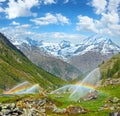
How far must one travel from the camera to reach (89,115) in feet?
304

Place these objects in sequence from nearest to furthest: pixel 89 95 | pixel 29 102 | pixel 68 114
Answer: pixel 68 114
pixel 29 102
pixel 89 95

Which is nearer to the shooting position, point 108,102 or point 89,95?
point 108,102

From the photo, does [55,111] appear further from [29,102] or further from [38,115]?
[38,115]

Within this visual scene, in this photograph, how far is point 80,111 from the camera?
99375 millimetres

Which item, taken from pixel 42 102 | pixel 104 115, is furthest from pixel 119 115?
pixel 42 102

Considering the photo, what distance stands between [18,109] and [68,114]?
104 feet

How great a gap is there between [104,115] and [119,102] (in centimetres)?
3811

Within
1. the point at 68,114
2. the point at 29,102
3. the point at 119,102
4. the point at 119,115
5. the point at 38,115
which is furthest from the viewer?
the point at 119,102

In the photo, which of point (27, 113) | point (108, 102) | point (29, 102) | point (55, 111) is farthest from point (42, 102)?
point (27, 113)

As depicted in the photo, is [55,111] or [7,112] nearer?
[7,112]

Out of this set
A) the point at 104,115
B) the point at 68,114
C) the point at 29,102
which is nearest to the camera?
the point at 104,115

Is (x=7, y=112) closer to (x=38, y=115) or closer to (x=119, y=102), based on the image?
(x=38, y=115)

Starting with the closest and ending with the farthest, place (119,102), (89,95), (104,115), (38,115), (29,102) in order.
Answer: (38,115) < (104,115) < (29,102) < (119,102) < (89,95)

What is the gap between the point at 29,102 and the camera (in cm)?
11825
